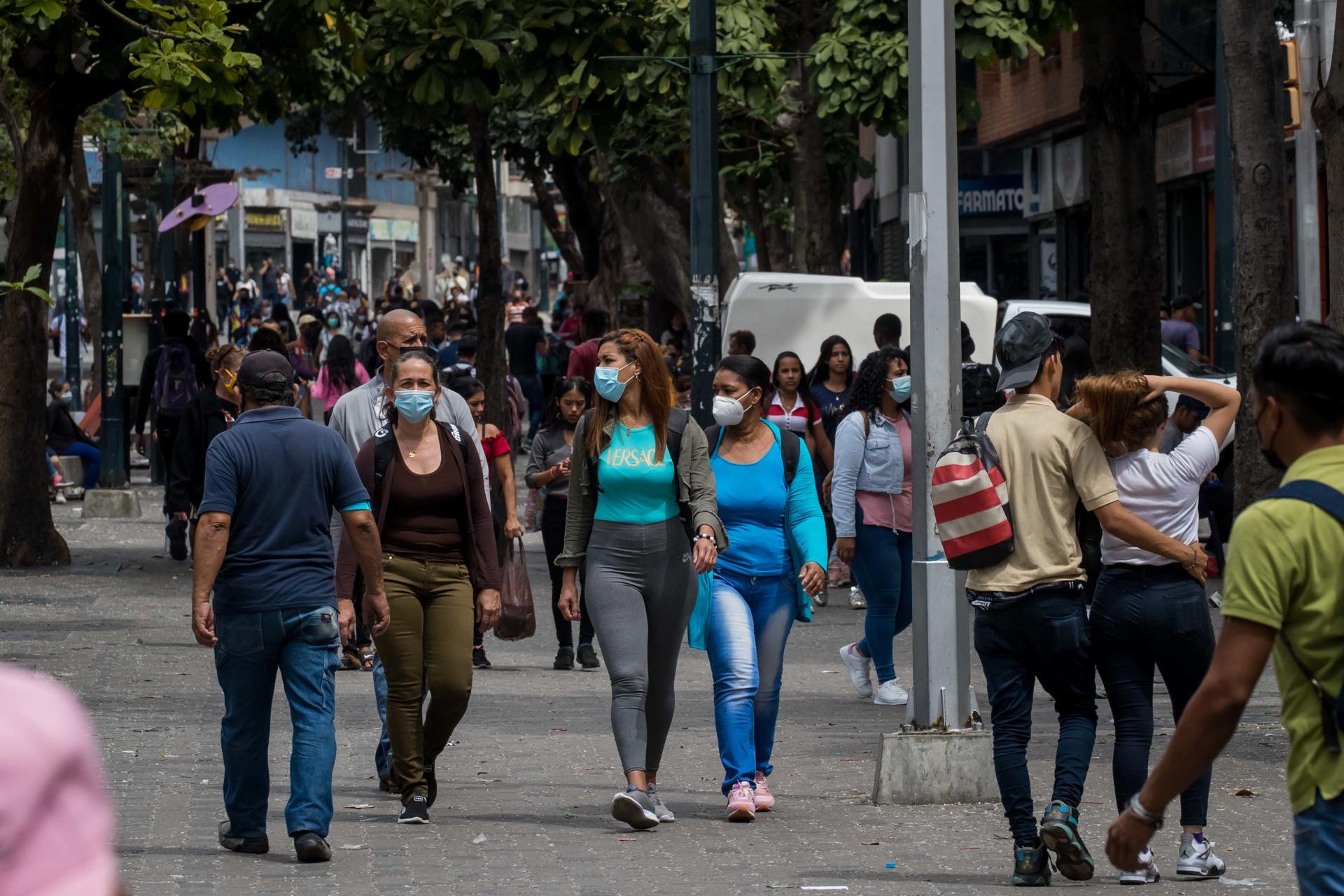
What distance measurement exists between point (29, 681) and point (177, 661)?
1071 cm

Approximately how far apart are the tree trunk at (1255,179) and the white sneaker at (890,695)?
7.98 feet

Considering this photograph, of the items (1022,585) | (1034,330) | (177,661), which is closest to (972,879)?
(1022,585)

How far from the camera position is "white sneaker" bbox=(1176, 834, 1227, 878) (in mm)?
6672

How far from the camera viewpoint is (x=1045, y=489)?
6539 mm

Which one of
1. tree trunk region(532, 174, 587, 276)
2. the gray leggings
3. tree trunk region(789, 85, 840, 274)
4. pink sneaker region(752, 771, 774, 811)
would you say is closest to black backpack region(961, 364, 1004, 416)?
pink sneaker region(752, 771, 774, 811)

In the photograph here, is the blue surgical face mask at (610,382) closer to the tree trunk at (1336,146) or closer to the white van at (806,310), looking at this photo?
the tree trunk at (1336,146)

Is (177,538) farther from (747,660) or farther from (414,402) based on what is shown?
(747,660)

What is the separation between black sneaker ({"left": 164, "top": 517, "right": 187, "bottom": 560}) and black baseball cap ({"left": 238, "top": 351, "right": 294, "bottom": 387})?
9.46 metres

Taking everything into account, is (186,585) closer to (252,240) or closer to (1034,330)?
(1034,330)

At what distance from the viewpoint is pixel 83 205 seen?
1235 inches

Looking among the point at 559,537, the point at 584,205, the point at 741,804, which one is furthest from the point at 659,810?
the point at 584,205

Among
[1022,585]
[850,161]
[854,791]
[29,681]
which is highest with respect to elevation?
[850,161]

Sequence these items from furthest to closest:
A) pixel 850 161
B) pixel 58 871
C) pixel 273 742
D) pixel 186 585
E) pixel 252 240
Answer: pixel 252 240
pixel 850 161
pixel 186 585
pixel 273 742
pixel 58 871

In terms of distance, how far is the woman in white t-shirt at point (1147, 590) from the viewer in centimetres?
650
